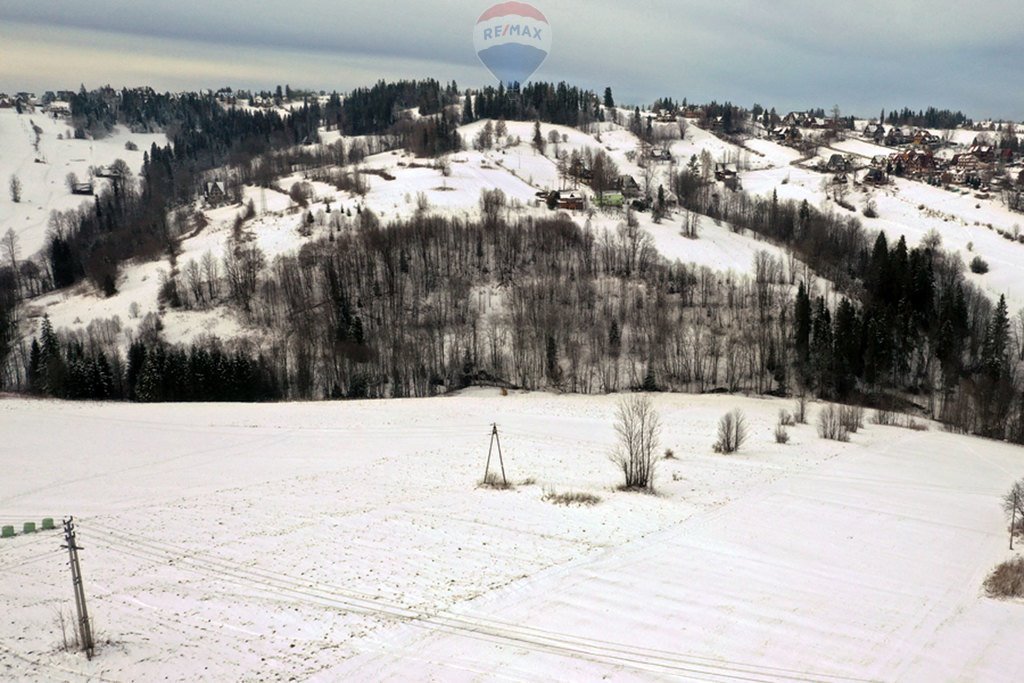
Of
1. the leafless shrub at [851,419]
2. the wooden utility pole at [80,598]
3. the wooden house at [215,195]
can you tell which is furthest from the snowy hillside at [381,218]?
the wooden utility pole at [80,598]

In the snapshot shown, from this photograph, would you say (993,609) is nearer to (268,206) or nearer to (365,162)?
(268,206)

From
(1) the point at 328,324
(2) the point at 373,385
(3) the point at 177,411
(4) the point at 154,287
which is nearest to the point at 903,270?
(2) the point at 373,385

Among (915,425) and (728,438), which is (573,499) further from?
(915,425)

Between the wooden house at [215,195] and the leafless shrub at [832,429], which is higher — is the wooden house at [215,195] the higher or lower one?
the higher one

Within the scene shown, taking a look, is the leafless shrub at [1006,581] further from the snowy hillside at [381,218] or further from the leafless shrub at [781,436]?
the snowy hillside at [381,218]

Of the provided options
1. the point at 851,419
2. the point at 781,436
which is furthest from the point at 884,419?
the point at 781,436

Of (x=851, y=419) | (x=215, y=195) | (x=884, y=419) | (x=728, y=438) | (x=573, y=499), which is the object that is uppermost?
(x=215, y=195)
